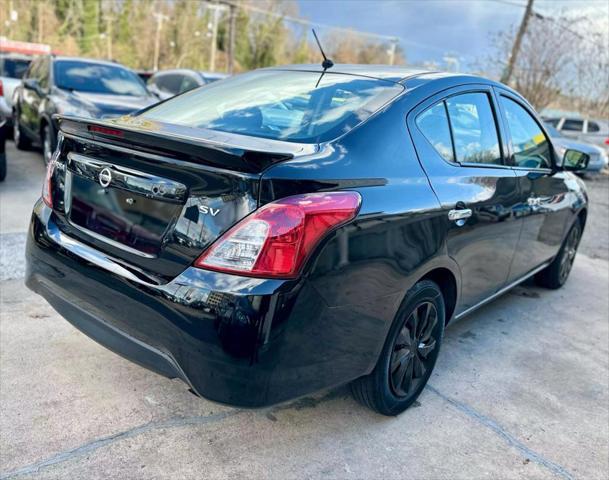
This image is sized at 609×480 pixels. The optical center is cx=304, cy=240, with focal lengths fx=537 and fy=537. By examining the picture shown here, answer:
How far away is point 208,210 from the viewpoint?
6.21 feet

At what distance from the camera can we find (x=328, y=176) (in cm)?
199

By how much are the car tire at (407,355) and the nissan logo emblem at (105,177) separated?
1.36 metres

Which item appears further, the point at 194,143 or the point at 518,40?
the point at 518,40

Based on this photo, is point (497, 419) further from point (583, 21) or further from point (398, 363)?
point (583, 21)

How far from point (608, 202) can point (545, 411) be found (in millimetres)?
9493

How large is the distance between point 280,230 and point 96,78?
678 cm

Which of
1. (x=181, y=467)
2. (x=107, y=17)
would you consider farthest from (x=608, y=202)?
(x=107, y=17)

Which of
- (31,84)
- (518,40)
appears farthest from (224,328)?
(518,40)

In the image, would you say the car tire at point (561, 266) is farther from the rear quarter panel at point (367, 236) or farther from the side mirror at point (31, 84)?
the side mirror at point (31, 84)

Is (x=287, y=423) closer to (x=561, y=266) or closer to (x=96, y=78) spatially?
(x=561, y=266)

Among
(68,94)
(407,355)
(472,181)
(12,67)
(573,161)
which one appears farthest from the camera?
(12,67)

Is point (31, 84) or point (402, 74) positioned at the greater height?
point (402, 74)

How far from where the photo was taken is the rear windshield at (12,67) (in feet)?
36.6

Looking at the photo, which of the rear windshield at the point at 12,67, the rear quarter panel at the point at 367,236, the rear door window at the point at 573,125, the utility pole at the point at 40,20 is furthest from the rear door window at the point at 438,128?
the utility pole at the point at 40,20
